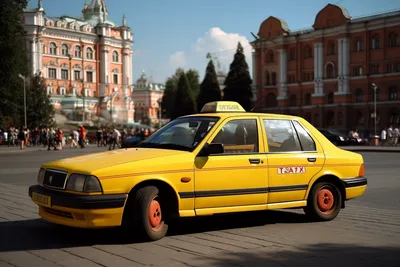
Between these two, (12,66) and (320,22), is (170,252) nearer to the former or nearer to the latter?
(12,66)

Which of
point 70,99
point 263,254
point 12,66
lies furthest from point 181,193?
point 70,99

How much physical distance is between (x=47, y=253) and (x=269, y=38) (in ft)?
272

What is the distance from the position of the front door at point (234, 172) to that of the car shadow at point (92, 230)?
532 millimetres

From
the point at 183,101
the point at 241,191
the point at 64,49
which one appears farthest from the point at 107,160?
the point at 183,101

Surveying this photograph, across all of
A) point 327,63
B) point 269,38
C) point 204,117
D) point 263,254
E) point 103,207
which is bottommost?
point 263,254

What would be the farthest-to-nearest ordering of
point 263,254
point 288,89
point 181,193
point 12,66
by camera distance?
point 288,89 < point 12,66 < point 181,193 < point 263,254

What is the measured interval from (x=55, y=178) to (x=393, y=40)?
232 feet

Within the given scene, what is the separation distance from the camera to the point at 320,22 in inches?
3098

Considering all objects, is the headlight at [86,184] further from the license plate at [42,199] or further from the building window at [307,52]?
the building window at [307,52]

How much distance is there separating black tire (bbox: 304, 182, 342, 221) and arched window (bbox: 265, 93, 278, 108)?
7862cm

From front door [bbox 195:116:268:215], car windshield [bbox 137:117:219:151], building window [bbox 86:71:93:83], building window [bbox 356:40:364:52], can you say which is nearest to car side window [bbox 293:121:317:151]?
front door [bbox 195:116:268:215]

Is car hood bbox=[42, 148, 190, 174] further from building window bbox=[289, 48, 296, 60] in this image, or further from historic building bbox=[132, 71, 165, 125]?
historic building bbox=[132, 71, 165, 125]

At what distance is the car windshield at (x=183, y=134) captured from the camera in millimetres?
7402

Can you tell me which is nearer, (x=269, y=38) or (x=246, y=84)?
(x=269, y=38)
